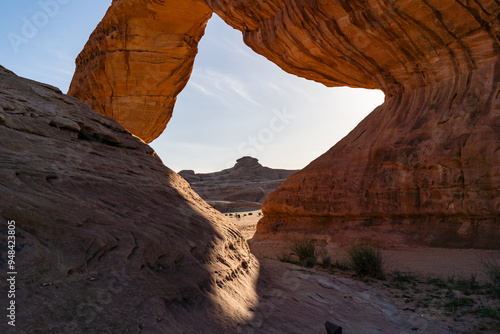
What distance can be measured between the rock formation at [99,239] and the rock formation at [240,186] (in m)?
26.4

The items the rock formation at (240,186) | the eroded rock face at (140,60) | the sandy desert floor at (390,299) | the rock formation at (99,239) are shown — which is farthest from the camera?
the rock formation at (240,186)

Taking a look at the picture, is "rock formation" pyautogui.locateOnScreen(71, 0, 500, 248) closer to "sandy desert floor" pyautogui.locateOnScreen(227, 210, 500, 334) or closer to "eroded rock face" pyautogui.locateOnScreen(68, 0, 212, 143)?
"sandy desert floor" pyautogui.locateOnScreen(227, 210, 500, 334)

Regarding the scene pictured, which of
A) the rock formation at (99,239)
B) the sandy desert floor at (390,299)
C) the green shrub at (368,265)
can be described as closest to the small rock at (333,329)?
the sandy desert floor at (390,299)

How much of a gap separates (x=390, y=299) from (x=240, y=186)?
37106mm

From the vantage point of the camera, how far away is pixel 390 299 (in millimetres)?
5117

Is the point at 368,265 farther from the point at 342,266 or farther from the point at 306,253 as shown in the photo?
the point at 306,253

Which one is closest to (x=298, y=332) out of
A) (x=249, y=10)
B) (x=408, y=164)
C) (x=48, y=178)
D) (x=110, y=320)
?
(x=110, y=320)

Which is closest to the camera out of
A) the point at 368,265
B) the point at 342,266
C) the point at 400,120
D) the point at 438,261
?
the point at 368,265

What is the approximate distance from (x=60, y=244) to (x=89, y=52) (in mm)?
21632

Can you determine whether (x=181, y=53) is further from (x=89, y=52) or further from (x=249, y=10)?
(x=249, y=10)

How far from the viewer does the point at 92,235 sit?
2.90 m

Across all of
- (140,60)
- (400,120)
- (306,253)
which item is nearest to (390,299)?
(306,253)

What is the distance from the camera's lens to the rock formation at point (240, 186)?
34000mm

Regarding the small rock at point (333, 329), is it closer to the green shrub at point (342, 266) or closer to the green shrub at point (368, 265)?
the green shrub at point (368, 265)
